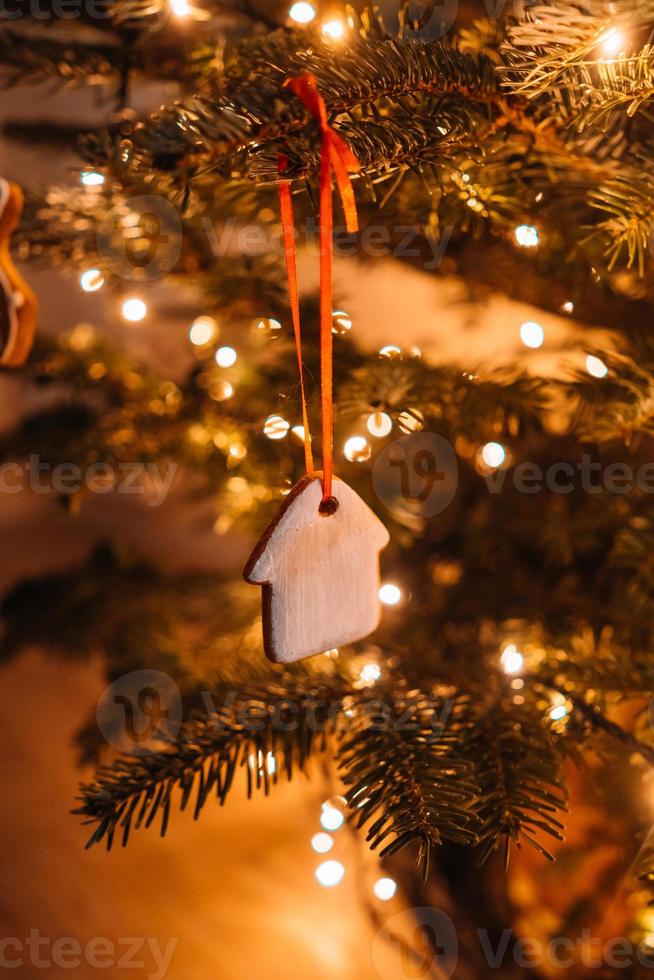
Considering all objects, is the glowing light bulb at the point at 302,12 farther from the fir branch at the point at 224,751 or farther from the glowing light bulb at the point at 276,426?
the fir branch at the point at 224,751

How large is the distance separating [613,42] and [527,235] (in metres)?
0.14

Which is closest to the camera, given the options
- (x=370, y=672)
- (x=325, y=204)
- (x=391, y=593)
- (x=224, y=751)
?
(x=325, y=204)

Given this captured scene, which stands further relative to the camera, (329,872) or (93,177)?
(329,872)

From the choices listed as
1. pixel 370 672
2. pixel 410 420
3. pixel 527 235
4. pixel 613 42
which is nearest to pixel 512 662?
pixel 370 672

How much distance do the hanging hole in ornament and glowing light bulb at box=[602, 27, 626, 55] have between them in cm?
26

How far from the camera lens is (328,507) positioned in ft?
1.35

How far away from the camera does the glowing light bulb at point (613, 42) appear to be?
13.6 inches

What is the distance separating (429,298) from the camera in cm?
106

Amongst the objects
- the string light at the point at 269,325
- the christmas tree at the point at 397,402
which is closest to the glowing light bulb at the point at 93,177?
the christmas tree at the point at 397,402

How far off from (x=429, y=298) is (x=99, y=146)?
673 millimetres

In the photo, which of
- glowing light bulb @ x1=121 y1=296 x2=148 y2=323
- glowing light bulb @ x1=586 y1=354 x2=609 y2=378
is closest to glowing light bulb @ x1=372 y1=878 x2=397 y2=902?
glowing light bulb @ x1=586 y1=354 x2=609 y2=378

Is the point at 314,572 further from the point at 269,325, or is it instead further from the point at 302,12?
the point at 302,12

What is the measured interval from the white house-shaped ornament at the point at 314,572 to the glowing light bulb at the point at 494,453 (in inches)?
9.0

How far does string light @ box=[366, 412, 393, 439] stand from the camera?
0.53 m
